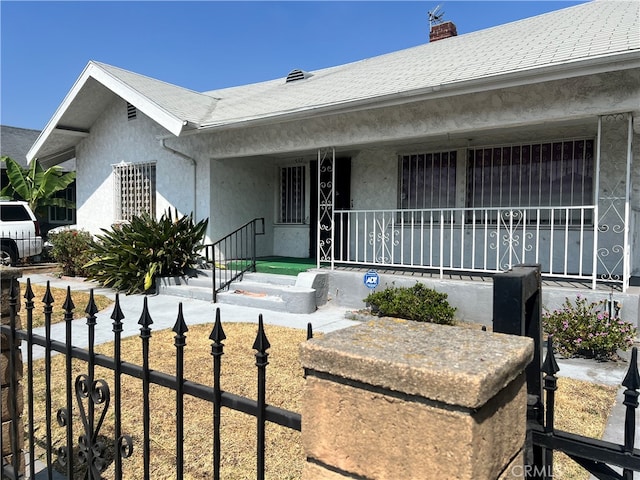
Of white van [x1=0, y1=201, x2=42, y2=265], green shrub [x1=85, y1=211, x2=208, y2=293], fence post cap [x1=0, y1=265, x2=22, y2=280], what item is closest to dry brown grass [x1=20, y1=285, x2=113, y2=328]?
green shrub [x1=85, y1=211, x2=208, y2=293]

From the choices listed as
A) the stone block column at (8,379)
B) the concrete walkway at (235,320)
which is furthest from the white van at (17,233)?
the stone block column at (8,379)

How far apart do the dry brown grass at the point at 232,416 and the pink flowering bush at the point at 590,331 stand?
1.07 meters

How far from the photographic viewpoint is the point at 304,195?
12.4 meters

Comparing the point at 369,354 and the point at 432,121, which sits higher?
the point at 432,121

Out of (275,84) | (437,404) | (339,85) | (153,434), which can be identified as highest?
(275,84)

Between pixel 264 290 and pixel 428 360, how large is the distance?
8.50m

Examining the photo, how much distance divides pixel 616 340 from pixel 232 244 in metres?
8.80

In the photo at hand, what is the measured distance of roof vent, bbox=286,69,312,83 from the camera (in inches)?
526

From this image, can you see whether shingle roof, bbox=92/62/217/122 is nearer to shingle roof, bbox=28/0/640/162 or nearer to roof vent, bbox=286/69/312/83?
shingle roof, bbox=28/0/640/162

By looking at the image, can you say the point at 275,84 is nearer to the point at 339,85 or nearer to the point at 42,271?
the point at 339,85

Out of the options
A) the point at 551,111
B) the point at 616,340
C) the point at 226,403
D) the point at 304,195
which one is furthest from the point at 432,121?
the point at 226,403

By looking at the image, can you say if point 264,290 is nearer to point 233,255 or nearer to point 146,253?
point 233,255

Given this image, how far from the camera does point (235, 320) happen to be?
25.7 feet

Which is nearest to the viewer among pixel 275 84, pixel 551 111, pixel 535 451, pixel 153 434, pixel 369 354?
pixel 369 354
